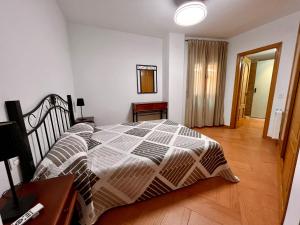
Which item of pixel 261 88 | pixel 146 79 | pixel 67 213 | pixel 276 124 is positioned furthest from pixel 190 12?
pixel 261 88

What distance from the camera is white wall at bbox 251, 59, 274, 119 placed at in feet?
15.7

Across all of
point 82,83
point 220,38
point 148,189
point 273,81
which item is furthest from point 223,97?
point 82,83

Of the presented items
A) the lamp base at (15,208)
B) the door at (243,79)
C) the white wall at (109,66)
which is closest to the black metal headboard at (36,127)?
the lamp base at (15,208)

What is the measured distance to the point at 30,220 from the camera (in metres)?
0.63

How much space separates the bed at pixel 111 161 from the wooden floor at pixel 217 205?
3.5 inches

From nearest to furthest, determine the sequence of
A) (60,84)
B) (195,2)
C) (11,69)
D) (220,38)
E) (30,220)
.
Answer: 1. (30,220)
2. (11,69)
3. (195,2)
4. (60,84)
5. (220,38)

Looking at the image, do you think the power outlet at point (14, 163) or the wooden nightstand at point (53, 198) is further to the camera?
the power outlet at point (14, 163)

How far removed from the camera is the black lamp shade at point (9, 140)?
560mm

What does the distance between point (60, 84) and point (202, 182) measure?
96.3 inches

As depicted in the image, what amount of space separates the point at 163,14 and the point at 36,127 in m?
2.63

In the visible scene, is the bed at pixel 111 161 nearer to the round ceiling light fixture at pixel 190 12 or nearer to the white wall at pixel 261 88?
the round ceiling light fixture at pixel 190 12

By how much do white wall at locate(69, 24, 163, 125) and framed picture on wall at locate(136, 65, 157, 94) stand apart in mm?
103

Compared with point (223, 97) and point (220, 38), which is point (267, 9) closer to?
point (220, 38)

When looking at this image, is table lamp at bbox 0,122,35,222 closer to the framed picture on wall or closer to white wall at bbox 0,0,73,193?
white wall at bbox 0,0,73,193
